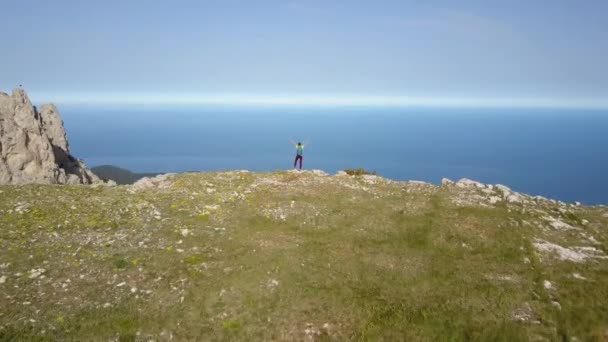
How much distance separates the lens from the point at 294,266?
61.0 ft

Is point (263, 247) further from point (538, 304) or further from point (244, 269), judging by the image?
point (538, 304)

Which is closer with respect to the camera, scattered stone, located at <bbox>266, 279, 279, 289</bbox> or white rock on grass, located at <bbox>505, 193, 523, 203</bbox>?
scattered stone, located at <bbox>266, 279, 279, 289</bbox>

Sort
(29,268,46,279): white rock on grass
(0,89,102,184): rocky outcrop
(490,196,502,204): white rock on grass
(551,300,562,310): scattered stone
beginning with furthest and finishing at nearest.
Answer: (0,89,102,184): rocky outcrop → (490,196,502,204): white rock on grass → (29,268,46,279): white rock on grass → (551,300,562,310): scattered stone

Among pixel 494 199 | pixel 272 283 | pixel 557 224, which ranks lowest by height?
pixel 272 283

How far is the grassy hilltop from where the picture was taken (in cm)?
1427

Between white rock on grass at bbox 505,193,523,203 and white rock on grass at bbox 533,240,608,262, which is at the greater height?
white rock on grass at bbox 505,193,523,203

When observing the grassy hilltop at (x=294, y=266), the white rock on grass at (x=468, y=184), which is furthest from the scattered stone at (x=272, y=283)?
the white rock on grass at (x=468, y=184)

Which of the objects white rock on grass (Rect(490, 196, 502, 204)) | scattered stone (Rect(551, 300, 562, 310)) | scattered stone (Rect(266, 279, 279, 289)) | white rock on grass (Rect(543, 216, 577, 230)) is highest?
white rock on grass (Rect(490, 196, 502, 204))

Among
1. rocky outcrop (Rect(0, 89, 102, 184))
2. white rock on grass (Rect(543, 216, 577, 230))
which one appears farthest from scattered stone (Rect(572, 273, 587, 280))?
rocky outcrop (Rect(0, 89, 102, 184))

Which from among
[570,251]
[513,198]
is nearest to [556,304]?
[570,251]

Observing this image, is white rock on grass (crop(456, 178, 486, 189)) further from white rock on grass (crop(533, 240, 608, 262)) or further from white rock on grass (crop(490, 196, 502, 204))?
white rock on grass (crop(533, 240, 608, 262))

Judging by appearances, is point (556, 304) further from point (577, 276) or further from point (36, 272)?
point (36, 272)

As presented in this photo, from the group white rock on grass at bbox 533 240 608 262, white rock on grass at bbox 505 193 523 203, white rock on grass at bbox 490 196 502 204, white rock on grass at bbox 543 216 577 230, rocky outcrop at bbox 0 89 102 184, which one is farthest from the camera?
rocky outcrop at bbox 0 89 102 184

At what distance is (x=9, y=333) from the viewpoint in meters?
12.7
